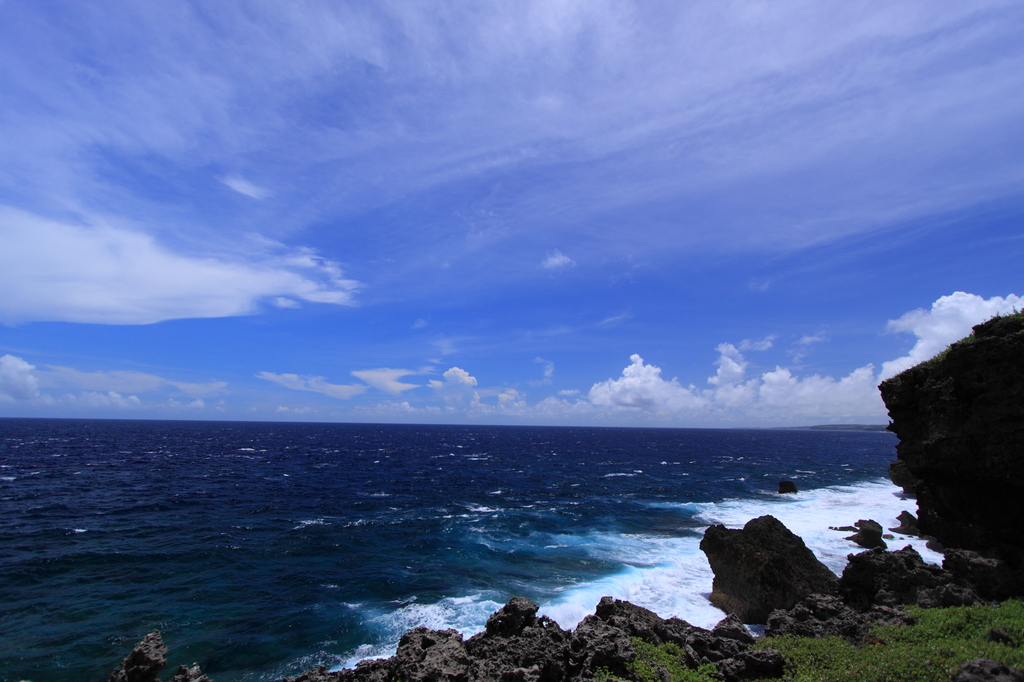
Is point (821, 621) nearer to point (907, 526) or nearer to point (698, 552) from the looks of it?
point (698, 552)

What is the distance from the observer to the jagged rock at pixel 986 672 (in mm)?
10945

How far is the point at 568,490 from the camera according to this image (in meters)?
61.6

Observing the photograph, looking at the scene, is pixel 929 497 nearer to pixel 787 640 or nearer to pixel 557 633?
pixel 787 640

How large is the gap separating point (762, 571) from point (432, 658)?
56.7 ft

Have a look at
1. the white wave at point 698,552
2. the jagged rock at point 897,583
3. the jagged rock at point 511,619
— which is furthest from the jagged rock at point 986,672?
the jagged rock at point 511,619

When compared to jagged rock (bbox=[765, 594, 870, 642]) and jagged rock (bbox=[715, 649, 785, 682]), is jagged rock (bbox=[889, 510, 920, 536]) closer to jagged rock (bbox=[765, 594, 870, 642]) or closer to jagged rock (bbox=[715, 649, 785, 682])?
jagged rock (bbox=[765, 594, 870, 642])

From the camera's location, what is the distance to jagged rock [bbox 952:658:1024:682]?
35.9ft

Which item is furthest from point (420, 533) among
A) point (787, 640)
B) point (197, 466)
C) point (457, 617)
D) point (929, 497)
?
point (197, 466)

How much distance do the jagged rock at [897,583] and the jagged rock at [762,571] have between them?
6.41 feet

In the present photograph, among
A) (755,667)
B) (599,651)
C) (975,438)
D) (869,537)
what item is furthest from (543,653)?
(869,537)

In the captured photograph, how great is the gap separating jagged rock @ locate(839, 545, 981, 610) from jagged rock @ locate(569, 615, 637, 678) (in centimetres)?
1126

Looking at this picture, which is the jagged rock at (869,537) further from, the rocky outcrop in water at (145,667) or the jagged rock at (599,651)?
the rocky outcrop in water at (145,667)

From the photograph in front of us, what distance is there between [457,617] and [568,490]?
40.5m

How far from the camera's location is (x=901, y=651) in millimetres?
13570
